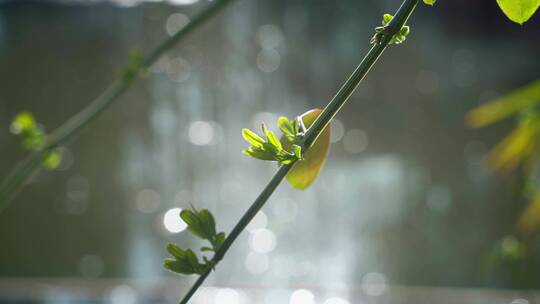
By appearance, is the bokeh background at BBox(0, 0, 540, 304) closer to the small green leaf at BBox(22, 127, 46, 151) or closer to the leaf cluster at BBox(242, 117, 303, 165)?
the small green leaf at BBox(22, 127, 46, 151)

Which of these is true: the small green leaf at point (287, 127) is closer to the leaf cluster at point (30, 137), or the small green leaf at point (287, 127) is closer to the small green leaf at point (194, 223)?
the small green leaf at point (194, 223)

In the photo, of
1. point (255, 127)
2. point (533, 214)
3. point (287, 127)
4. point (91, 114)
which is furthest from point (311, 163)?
point (255, 127)

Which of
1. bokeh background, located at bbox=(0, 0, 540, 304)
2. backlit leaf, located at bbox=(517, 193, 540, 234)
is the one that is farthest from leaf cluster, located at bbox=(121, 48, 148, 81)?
bokeh background, located at bbox=(0, 0, 540, 304)

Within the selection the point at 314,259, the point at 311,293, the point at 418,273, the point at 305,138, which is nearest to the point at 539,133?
the point at 305,138

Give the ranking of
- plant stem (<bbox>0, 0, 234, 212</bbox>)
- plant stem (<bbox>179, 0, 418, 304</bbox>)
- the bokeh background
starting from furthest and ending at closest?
the bokeh background
plant stem (<bbox>0, 0, 234, 212</bbox>)
plant stem (<bbox>179, 0, 418, 304</bbox>)

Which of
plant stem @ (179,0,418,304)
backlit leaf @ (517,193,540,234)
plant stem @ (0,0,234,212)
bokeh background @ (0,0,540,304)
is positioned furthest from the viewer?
bokeh background @ (0,0,540,304)

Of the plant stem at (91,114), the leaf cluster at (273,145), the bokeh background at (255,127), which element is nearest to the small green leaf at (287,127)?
the leaf cluster at (273,145)

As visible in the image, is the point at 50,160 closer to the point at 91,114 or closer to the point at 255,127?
the point at 91,114
